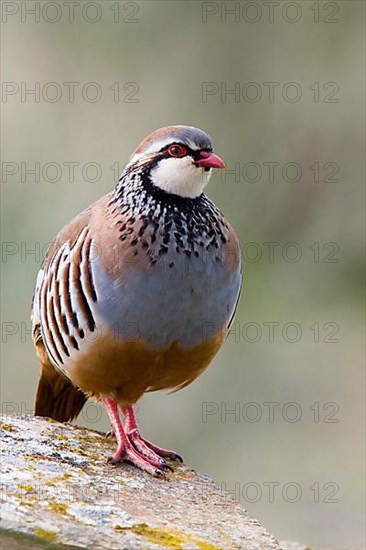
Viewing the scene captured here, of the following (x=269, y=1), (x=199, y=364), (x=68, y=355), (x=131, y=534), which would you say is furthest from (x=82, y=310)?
(x=269, y=1)

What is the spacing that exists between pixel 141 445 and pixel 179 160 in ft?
3.05

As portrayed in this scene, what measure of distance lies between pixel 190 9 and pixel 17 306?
83.8 inches

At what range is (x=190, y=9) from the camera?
21.1 ft

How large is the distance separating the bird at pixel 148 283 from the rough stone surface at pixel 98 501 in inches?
6.5

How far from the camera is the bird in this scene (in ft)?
10.6

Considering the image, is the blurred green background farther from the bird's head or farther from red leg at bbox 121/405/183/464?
the bird's head

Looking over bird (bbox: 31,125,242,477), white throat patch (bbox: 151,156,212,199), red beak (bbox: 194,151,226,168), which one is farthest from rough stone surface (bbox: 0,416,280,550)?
red beak (bbox: 194,151,226,168)

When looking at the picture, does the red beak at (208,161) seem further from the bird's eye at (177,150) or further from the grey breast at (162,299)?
the grey breast at (162,299)

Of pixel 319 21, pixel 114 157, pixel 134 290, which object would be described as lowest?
pixel 134 290

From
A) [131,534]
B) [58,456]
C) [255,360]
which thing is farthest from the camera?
[255,360]

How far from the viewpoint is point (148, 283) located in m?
3.21

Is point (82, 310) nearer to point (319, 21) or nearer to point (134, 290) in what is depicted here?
point (134, 290)

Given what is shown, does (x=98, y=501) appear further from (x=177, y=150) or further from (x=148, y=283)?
(x=177, y=150)

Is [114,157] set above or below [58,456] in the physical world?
above
